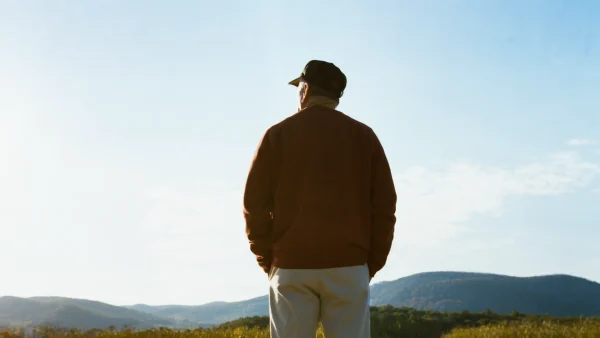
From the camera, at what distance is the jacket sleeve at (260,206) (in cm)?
435

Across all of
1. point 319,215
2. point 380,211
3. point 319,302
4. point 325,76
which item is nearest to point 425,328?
point 380,211

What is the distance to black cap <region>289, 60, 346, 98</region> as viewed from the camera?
464cm

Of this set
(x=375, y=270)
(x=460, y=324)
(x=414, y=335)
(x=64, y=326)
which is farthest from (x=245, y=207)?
(x=460, y=324)

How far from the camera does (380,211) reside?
450cm

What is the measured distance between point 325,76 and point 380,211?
104 cm

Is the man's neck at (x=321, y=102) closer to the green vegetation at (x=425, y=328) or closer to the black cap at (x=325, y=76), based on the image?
the black cap at (x=325, y=76)

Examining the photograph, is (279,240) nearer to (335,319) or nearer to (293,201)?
(293,201)

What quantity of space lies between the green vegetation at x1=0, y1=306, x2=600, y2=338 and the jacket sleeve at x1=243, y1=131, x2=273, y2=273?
5.99m

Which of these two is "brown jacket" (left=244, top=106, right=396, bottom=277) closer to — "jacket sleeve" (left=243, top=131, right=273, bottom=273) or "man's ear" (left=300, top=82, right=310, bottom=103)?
"jacket sleeve" (left=243, top=131, right=273, bottom=273)

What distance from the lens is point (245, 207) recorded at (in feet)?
14.6

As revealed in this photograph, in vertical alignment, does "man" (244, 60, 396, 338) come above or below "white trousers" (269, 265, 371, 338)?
above

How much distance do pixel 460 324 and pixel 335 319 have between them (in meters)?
16.7

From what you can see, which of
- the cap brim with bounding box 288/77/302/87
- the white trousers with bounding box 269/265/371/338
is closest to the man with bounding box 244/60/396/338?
the white trousers with bounding box 269/265/371/338

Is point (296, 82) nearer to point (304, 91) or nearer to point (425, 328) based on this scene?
point (304, 91)
